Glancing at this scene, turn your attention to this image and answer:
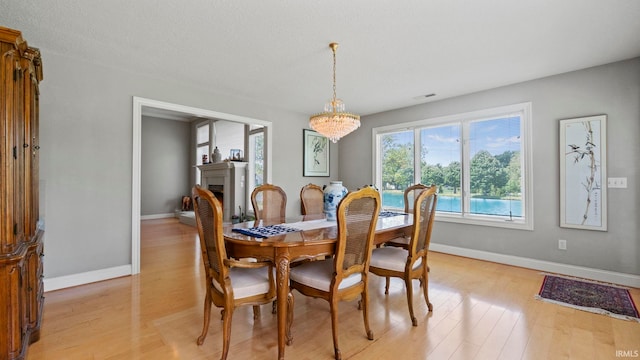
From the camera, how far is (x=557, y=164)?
3.46m

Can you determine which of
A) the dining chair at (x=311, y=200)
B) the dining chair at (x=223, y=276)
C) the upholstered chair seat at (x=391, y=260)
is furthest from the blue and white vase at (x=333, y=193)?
the dining chair at (x=223, y=276)

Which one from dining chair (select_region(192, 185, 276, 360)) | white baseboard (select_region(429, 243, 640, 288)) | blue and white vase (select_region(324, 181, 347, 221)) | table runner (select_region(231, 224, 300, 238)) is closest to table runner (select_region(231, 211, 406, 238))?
table runner (select_region(231, 224, 300, 238))

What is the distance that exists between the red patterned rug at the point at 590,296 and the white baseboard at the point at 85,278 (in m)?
4.46

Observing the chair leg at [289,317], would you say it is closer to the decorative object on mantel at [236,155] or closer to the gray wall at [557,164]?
the gray wall at [557,164]

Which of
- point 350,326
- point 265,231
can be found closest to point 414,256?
point 350,326

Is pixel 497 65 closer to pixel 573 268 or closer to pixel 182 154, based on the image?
pixel 573 268

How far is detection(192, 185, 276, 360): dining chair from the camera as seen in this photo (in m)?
1.68

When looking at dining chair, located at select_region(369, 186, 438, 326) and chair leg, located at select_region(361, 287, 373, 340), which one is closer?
chair leg, located at select_region(361, 287, 373, 340)

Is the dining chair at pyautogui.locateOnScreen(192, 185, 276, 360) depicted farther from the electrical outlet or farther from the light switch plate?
the light switch plate

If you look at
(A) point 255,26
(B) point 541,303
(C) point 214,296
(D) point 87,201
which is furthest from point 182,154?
(B) point 541,303

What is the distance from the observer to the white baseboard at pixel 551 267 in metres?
3.03

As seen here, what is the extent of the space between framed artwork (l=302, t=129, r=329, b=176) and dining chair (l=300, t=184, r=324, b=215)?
1.91 meters

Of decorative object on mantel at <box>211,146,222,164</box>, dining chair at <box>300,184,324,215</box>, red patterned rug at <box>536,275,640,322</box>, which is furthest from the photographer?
decorative object on mantel at <box>211,146,222,164</box>

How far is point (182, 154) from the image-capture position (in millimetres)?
8461
